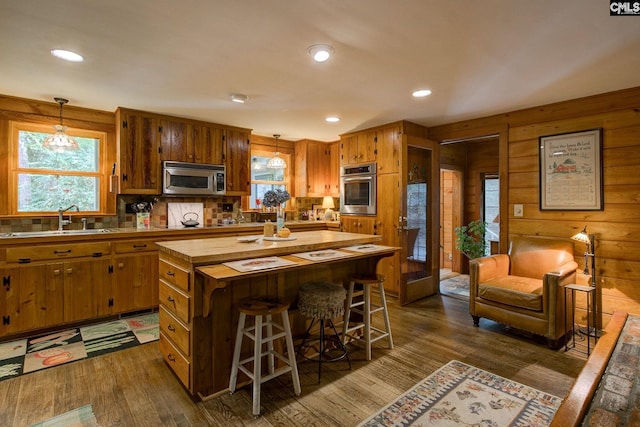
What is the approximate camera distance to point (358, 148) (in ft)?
15.3

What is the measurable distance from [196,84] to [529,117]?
3.52 metres

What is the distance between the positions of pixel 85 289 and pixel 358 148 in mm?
3710

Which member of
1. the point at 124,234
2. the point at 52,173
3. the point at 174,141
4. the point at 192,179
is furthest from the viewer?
the point at 192,179

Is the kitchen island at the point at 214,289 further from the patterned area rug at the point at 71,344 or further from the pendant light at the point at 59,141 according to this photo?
the pendant light at the point at 59,141

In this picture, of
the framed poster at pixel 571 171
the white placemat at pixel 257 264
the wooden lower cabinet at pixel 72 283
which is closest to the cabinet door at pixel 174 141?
the wooden lower cabinet at pixel 72 283

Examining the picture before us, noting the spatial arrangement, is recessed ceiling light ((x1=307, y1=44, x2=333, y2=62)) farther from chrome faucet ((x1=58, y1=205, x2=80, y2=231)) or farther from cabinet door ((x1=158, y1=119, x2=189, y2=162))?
chrome faucet ((x1=58, y1=205, x2=80, y2=231))

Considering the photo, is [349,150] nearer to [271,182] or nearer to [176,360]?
[271,182]

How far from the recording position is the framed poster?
311cm

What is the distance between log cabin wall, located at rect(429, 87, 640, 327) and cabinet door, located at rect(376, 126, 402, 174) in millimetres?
1351

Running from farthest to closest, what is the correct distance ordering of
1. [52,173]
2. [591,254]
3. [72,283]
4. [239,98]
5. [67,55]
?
[52,173]
[239,98]
[72,283]
[591,254]
[67,55]

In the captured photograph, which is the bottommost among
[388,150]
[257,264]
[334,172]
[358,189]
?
[257,264]

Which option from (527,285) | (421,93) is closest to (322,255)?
(421,93)

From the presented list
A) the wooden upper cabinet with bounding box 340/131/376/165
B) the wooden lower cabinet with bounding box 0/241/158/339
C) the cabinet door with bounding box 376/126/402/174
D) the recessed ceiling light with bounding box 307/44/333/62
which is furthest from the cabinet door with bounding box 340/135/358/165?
the wooden lower cabinet with bounding box 0/241/158/339

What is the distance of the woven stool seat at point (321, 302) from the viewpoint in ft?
7.28
